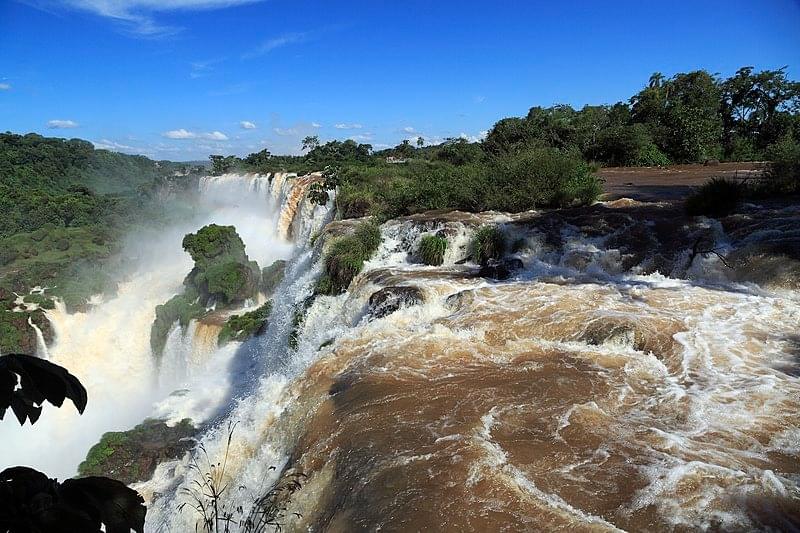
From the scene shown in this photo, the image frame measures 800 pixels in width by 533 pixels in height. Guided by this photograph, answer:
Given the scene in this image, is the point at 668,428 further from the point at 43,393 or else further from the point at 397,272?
the point at 397,272

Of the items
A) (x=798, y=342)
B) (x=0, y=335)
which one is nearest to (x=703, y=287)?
(x=798, y=342)

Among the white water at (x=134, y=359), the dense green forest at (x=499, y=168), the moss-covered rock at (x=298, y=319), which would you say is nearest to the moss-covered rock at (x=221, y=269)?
the white water at (x=134, y=359)

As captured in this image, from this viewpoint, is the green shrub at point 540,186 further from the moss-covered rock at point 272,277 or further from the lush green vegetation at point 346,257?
the moss-covered rock at point 272,277

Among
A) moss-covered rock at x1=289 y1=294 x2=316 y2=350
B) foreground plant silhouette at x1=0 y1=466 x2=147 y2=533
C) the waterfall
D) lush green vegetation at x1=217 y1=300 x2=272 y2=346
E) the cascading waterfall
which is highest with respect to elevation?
foreground plant silhouette at x1=0 y1=466 x2=147 y2=533

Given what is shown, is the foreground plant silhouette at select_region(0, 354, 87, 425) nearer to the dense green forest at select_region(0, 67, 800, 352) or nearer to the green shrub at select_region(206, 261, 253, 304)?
the dense green forest at select_region(0, 67, 800, 352)

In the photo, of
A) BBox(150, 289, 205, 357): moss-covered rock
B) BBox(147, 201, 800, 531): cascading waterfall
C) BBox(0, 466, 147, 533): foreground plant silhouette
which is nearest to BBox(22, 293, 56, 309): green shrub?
BBox(150, 289, 205, 357): moss-covered rock
